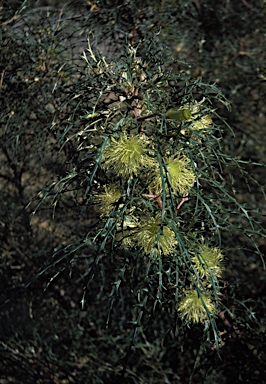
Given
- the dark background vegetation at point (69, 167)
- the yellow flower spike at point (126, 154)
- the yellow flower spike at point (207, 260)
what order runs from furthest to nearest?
the dark background vegetation at point (69, 167)
the yellow flower spike at point (207, 260)
the yellow flower spike at point (126, 154)

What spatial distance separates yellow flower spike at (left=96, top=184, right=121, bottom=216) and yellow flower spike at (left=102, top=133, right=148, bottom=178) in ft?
0.16

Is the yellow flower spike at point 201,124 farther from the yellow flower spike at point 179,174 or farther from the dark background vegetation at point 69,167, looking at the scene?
the dark background vegetation at point 69,167

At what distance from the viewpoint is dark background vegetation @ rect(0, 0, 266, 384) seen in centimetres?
145

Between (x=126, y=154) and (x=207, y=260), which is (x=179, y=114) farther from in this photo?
(x=207, y=260)

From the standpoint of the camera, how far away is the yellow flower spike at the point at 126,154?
804 mm

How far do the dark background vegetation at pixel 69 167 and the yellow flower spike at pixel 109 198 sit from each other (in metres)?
0.52

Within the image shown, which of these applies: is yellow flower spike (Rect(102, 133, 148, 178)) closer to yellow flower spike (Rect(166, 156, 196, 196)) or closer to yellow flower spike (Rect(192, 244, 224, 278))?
yellow flower spike (Rect(166, 156, 196, 196))

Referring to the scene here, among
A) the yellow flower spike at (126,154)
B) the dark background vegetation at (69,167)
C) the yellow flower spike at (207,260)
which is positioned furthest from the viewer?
the dark background vegetation at (69,167)

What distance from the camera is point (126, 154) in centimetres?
80

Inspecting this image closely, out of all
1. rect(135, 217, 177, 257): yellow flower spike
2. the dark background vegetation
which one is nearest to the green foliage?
rect(135, 217, 177, 257): yellow flower spike

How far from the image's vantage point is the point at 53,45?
148 cm

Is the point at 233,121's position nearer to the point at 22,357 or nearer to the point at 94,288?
the point at 94,288

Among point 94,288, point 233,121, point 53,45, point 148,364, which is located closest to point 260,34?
point 233,121

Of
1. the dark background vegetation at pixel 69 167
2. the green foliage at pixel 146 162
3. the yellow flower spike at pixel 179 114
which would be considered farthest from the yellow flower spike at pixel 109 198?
the dark background vegetation at pixel 69 167
